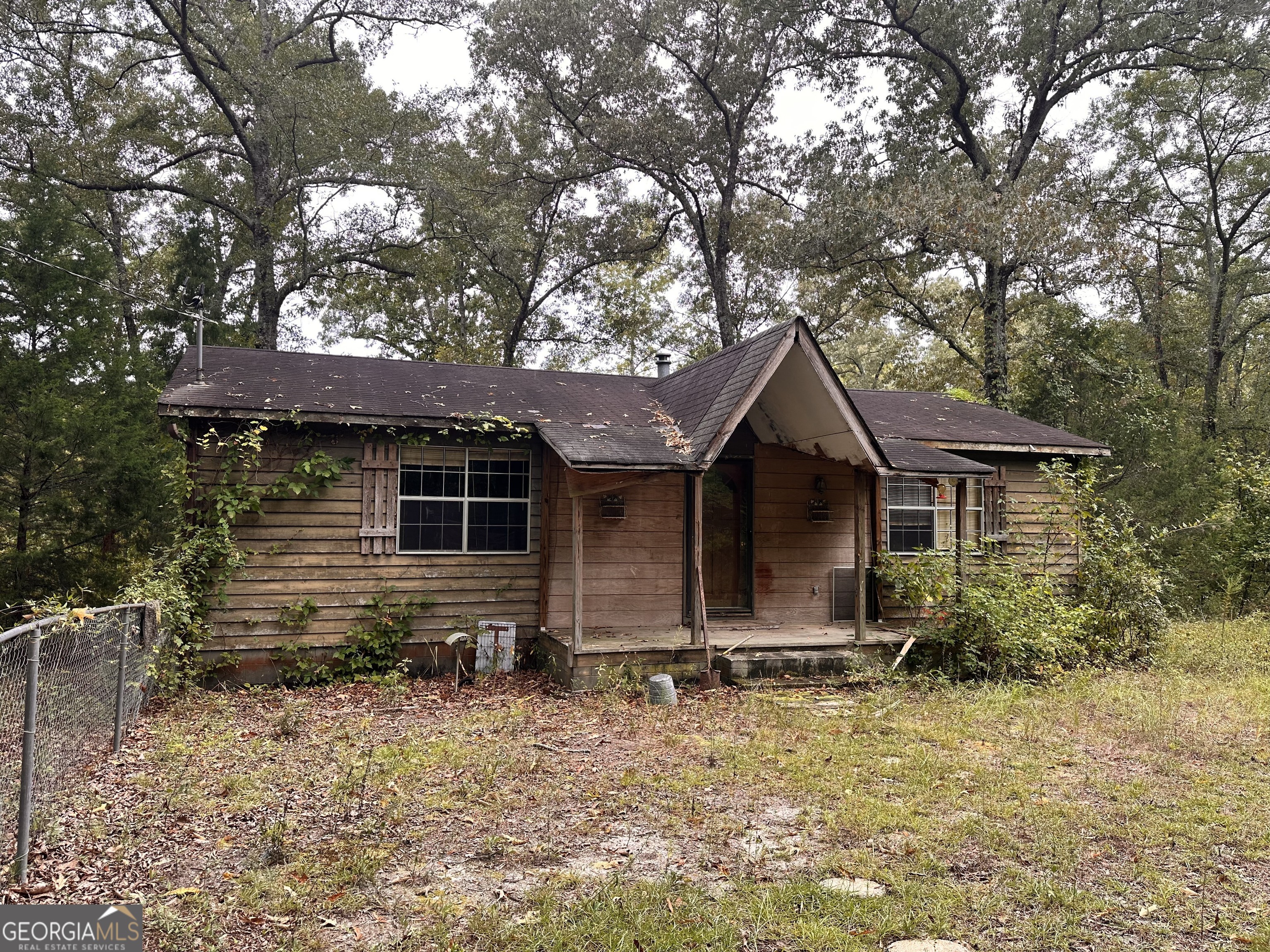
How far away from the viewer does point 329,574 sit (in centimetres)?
981

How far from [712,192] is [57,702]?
22285 mm

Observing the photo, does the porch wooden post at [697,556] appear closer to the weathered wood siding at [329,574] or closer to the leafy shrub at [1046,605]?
the weathered wood siding at [329,574]

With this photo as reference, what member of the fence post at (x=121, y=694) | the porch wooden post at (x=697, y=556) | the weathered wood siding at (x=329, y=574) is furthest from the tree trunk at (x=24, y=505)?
the porch wooden post at (x=697, y=556)

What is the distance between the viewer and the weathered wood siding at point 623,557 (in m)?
10.4

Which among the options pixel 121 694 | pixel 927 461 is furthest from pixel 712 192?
pixel 121 694

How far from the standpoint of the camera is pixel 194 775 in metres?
5.70

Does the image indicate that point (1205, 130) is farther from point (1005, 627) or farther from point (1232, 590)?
point (1005, 627)

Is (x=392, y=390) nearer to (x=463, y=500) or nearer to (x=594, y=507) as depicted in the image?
(x=463, y=500)

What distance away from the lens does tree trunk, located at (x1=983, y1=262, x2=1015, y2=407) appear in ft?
67.8

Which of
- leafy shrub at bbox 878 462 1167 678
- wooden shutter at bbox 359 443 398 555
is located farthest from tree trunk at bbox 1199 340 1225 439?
wooden shutter at bbox 359 443 398 555

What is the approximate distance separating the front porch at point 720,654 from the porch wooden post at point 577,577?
140 millimetres

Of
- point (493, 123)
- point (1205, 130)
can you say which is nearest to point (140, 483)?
point (493, 123)

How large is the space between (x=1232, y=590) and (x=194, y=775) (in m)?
16.8

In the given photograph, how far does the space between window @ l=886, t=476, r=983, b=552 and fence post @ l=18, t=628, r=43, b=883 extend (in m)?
10.9
